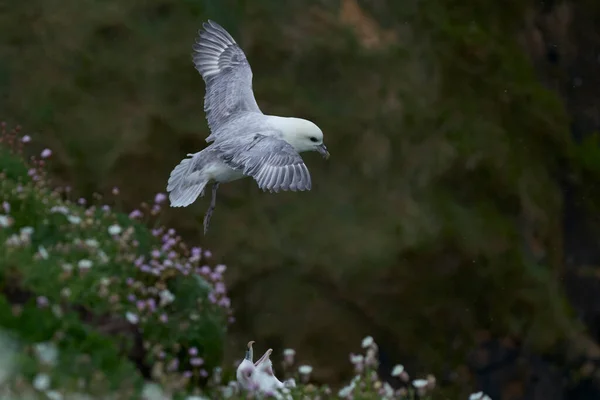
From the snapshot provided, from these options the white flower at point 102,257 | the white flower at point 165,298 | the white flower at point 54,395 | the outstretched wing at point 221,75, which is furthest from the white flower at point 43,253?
the outstretched wing at point 221,75

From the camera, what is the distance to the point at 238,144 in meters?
5.51

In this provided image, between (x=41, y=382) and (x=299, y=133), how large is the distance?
8.55ft

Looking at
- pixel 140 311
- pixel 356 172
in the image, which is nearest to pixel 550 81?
pixel 356 172

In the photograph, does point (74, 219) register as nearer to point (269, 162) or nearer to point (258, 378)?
point (269, 162)

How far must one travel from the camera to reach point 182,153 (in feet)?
23.7

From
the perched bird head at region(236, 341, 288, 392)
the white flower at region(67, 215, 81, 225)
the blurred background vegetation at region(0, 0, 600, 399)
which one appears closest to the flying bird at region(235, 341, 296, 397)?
the perched bird head at region(236, 341, 288, 392)

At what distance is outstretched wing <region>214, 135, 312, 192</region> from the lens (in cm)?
511

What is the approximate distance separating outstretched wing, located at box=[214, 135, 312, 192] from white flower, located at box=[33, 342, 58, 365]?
5.27 ft

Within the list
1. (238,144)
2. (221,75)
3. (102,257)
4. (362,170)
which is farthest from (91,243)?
(362,170)

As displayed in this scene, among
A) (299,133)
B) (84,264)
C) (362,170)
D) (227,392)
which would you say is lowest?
(227,392)

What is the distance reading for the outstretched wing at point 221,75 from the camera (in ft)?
20.5

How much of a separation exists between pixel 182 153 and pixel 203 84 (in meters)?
0.49

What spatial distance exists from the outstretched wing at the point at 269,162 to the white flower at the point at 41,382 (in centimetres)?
185

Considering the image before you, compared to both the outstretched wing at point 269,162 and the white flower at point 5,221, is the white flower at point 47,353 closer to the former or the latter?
the white flower at point 5,221
